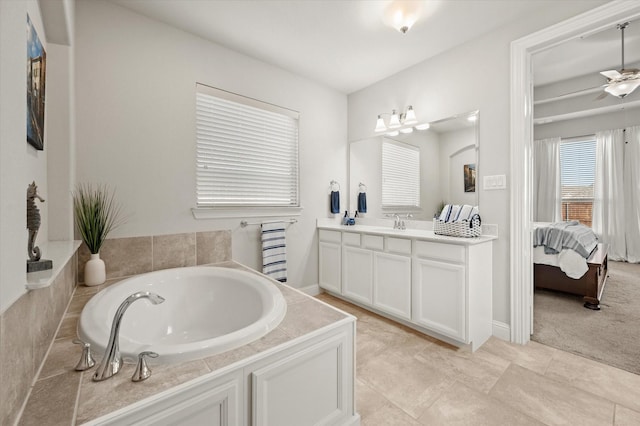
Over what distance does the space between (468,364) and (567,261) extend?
1902 mm

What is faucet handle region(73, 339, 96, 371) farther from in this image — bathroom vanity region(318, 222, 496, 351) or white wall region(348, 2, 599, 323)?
white wall region(348, 2, 599, 323)

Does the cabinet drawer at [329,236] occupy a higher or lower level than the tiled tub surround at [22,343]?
higher

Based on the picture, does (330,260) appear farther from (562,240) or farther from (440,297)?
(562,240)

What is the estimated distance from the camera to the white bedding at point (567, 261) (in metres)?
2.75

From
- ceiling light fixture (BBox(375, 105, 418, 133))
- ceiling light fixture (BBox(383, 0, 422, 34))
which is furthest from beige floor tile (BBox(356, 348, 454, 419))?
ceiling light fixture (BBox(383, 0, 422, 34))

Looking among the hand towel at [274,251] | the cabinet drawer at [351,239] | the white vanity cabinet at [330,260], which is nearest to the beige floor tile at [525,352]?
the cabinet drawer at [351,239]

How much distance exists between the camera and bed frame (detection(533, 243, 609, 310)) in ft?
8.98

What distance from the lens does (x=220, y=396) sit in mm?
907

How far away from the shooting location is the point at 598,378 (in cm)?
170

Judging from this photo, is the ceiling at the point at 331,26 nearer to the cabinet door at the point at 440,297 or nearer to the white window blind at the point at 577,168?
the cabinet door at the point at 440,297

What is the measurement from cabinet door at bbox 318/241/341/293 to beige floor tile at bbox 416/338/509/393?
3.93 feet

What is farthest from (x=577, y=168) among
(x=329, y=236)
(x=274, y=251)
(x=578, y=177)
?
(x=274, y=251)

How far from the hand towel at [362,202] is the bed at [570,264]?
1.97 m

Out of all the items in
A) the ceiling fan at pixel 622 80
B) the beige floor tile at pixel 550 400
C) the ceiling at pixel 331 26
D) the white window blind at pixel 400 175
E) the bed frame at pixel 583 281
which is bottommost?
the beige floor tile at pixel 550 400
